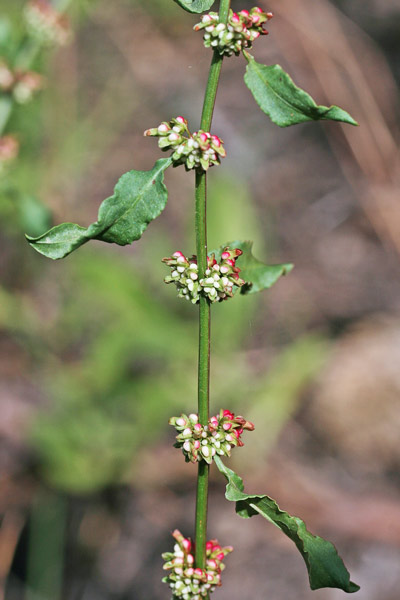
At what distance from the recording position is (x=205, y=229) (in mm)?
935

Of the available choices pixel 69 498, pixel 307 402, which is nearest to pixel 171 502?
pixel 69 498

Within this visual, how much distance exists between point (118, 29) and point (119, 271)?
296cm

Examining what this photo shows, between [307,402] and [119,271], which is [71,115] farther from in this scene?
[307,402]

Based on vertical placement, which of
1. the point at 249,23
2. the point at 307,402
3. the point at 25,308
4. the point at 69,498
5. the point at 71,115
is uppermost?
the point at 71,115

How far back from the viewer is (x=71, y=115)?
4.24 meters

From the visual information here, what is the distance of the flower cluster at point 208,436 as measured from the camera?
39.5 inches

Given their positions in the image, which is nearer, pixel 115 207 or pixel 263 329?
pixel 115 207

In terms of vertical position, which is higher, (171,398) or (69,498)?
(171,398)

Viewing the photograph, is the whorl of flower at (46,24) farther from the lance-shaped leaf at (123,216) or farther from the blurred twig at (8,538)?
the blurred twig at (8,538)

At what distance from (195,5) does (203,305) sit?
15.7 inches

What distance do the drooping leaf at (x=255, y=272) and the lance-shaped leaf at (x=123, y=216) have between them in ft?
0.71

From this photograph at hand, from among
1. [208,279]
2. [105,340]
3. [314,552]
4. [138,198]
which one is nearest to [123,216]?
[138,198]

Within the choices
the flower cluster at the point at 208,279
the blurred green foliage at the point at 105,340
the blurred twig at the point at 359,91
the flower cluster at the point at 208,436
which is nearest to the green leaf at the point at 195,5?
the flower cluster at the point at 208,279

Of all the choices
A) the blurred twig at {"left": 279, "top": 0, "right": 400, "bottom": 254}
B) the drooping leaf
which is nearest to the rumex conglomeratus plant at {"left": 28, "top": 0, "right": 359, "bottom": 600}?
the drooping leaf
